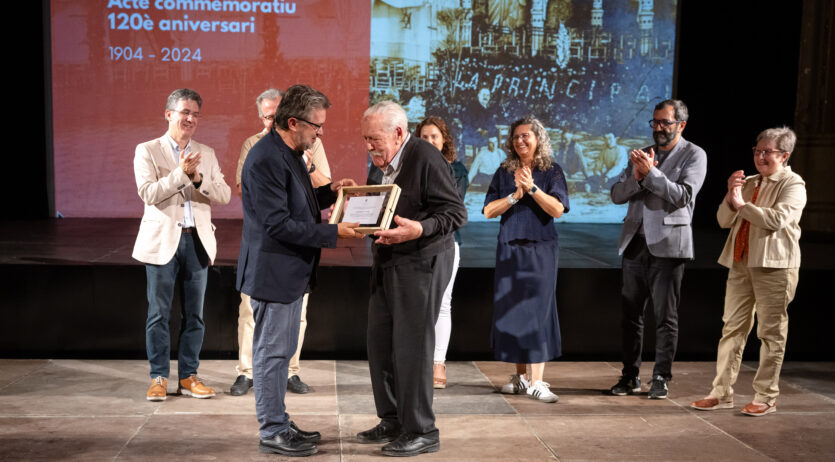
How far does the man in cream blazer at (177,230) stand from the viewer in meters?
3.89

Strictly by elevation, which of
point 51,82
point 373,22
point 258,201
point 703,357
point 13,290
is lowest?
point 703,357

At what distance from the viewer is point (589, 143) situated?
31.2 feet

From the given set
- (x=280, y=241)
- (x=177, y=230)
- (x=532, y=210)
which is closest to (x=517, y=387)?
(x=532, y=210)

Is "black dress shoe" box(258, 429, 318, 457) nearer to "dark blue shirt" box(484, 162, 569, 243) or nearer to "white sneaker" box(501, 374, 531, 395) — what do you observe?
"white sneaker" box(501, 374, 531, 395)

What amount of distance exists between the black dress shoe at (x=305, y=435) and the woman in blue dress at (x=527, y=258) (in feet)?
4.13

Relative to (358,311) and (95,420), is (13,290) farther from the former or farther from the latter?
(358,311)

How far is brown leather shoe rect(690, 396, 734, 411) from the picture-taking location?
13.5 feet

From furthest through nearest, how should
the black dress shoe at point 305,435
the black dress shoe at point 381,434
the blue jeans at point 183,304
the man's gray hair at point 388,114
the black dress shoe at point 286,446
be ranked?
1. the blue jeans at point 183,304
2. the black dress shoe at point 381,434
3. the black dress shoe at point 305,435
4. the black dress shoe at point 286,446
5. the man's gray hair at point 388,114

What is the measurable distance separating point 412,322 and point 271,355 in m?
0.61

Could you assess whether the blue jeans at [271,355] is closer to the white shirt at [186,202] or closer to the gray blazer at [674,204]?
the white shirt at [186,202]

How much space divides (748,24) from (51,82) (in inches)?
335

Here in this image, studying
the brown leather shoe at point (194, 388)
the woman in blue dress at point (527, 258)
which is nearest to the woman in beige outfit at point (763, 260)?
the woman in blue dress at point (527, 258)

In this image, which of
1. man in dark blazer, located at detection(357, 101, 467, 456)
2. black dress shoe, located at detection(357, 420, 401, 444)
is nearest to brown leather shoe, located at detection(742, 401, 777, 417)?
man in dark blazer, located at detection(357, 101, 467, 456)

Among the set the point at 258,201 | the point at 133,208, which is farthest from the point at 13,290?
the point at 133,208
